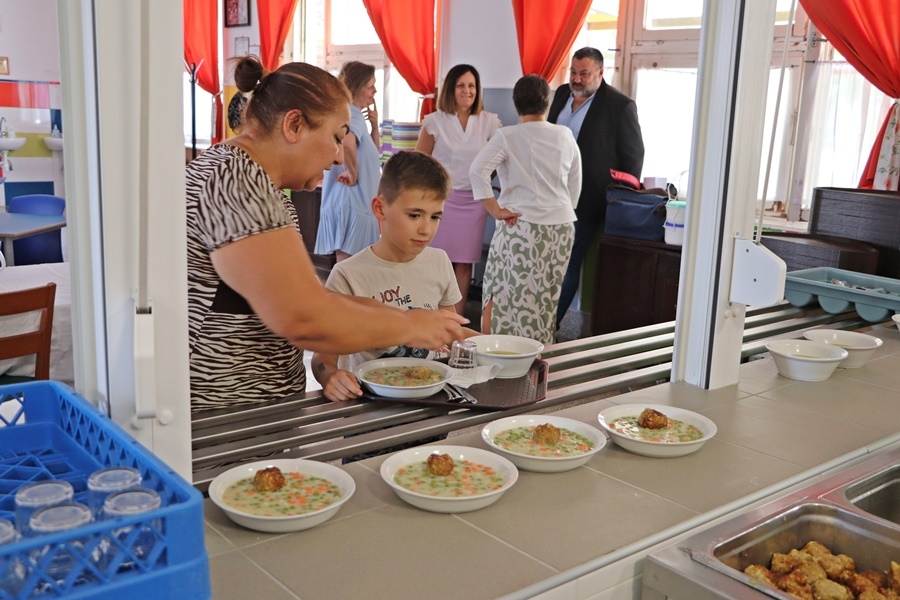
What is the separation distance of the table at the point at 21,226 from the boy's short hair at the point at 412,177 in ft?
8.74

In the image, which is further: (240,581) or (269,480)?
(269,480)

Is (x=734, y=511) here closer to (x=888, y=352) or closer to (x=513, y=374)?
(x=513, y=374)

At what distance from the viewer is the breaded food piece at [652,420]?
59.7 inches

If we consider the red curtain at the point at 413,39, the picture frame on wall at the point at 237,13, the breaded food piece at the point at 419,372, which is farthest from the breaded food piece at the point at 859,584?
the picture frame on wall at the point at 237,13

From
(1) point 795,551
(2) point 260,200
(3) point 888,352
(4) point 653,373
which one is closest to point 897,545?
(1) point 795,551

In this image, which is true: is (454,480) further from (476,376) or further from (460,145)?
(460,145)

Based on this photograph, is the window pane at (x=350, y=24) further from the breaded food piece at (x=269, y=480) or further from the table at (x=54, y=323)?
the breaded food piece at (x=269, y=480)

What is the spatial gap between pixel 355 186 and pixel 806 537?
347 cm

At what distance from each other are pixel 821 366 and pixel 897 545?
2.67 ft

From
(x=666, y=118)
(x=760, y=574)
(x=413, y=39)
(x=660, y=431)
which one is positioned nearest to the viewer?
(x=760, y=574)

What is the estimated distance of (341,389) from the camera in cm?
165

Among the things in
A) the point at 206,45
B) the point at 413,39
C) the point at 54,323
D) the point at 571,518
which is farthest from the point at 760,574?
the point at 206,45

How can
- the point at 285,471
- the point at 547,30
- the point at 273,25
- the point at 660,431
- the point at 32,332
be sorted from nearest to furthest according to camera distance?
1. the point at 285,471
2. the point at 660,431
3. the point at 32,332
4. the point at 547,30
5. the point at 273,25

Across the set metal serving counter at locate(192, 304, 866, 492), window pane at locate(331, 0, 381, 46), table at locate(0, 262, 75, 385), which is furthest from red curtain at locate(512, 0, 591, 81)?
metal serving counter at locate(192, 304, 866, 492)
